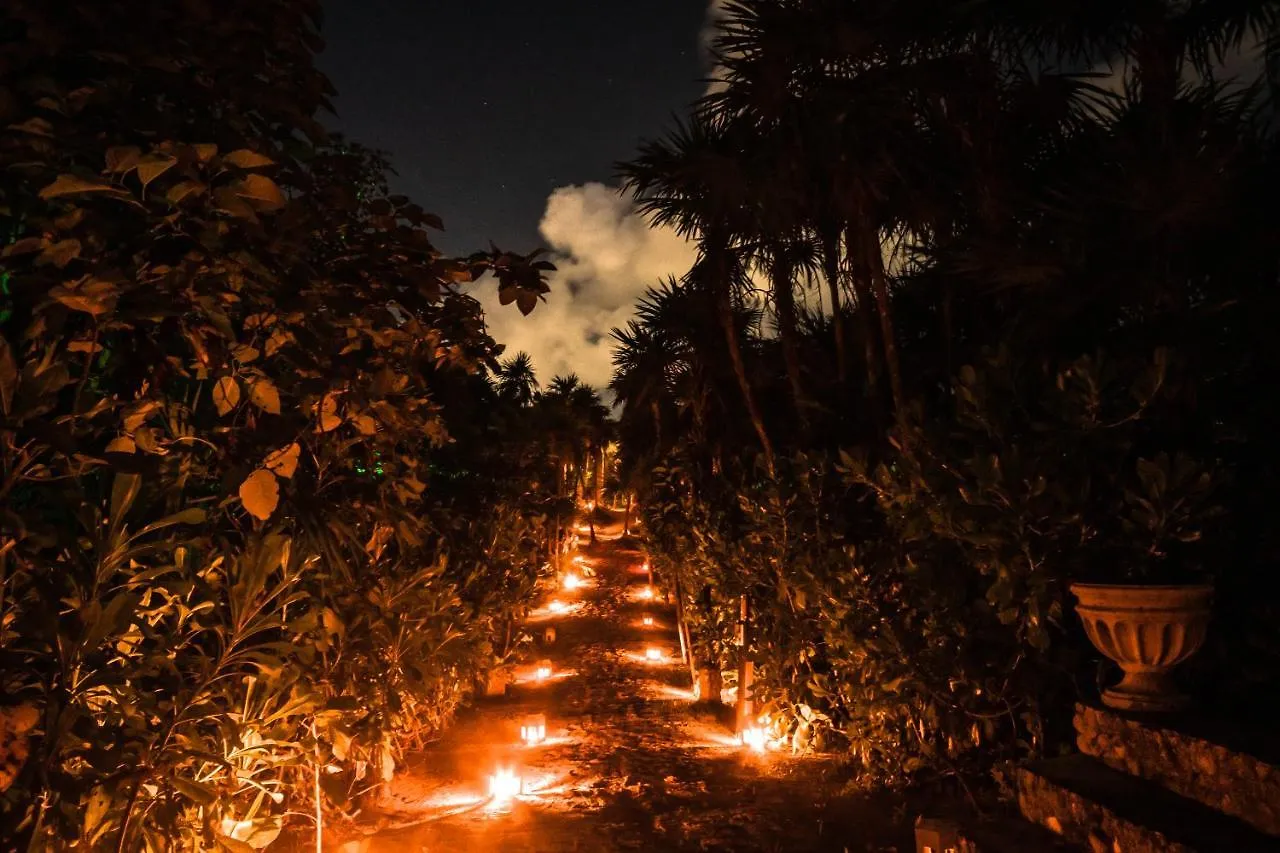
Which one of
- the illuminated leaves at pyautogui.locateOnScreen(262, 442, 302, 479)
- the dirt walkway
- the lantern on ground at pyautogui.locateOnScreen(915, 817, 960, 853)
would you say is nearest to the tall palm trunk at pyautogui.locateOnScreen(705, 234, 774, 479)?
the dirt walkway

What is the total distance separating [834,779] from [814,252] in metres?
4.88

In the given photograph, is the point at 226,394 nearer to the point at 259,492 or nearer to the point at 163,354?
the point at 163,354

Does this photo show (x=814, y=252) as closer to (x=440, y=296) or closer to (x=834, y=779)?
(x=834, y=779)

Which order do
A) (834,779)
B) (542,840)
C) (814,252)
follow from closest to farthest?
(542,840) < (834,779) < (814,252)

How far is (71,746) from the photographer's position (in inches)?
70.7

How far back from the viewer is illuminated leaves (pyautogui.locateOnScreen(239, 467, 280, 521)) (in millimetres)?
1758

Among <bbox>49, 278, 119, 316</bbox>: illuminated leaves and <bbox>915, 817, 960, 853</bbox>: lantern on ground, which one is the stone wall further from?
<bbox>49, 278, 119, 316</bbox>: illuminated leaves

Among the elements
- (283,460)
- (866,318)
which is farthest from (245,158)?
(866,318)

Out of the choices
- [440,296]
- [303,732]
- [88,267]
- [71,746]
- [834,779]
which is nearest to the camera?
[88,267]

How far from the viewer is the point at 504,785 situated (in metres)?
6.10

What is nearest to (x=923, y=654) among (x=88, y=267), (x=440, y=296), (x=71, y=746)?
(x=440, y=296)

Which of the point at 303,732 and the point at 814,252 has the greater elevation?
the point at 814,252

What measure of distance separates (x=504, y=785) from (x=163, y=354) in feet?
17.0

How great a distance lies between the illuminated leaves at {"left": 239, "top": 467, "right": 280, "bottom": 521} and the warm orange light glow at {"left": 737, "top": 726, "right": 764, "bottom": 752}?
6573 mm
